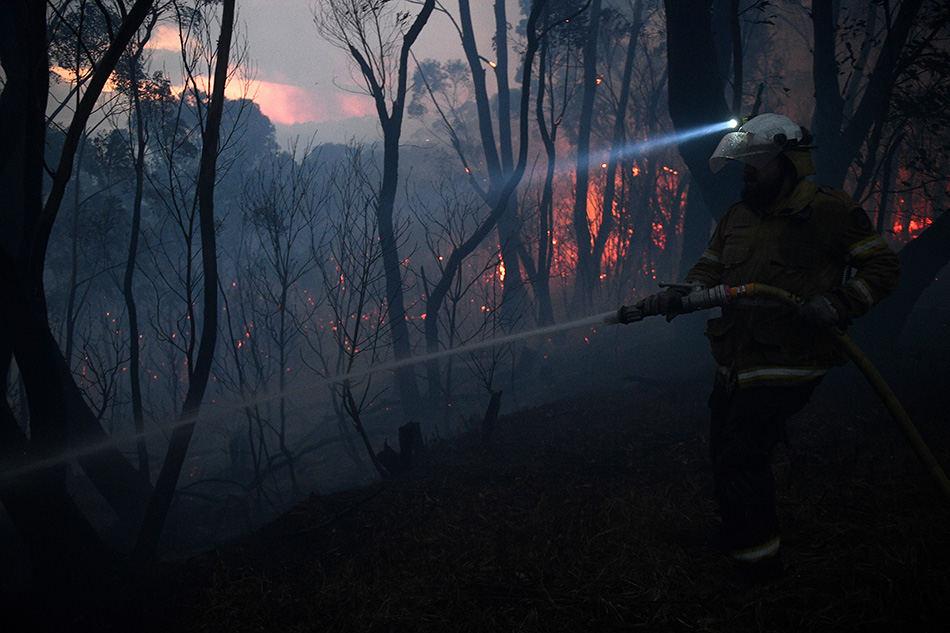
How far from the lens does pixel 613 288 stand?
19812 mm

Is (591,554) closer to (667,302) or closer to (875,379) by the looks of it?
(667,302)

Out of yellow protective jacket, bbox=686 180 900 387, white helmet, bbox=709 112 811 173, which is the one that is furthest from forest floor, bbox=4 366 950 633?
white helmet, bbox=709 112 811 173

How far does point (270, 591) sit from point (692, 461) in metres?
3.70

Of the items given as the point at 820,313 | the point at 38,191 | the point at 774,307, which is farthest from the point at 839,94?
the point at 38,191

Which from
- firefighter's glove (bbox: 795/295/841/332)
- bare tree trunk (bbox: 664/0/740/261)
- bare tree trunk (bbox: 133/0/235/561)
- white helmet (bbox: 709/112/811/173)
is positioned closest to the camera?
firefighter's glove (bbox: 795/295/841/332)

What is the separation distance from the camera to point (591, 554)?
3.19 meters

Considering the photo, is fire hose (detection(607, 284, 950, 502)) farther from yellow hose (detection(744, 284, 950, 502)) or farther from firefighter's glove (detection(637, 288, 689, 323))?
firefighter's glove (detection(637, 288, 689, 323))

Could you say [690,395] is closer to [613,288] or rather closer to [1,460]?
[1,460]

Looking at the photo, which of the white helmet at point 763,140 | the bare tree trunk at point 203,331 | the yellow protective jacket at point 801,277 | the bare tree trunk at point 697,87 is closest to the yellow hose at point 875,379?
the yellow protective jacket at point 801,277

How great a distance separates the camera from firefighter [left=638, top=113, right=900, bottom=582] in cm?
255

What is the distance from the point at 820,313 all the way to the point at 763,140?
1.03 meters

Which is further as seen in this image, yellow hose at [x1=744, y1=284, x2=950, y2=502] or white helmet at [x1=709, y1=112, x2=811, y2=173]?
white helmet at [x1=709, y1=112, x2=811, y2=173]

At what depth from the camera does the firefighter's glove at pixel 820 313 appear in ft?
7.95

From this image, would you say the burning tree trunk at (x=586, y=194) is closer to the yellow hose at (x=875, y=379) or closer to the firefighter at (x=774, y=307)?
the firefighter at (x=774, y=307)
